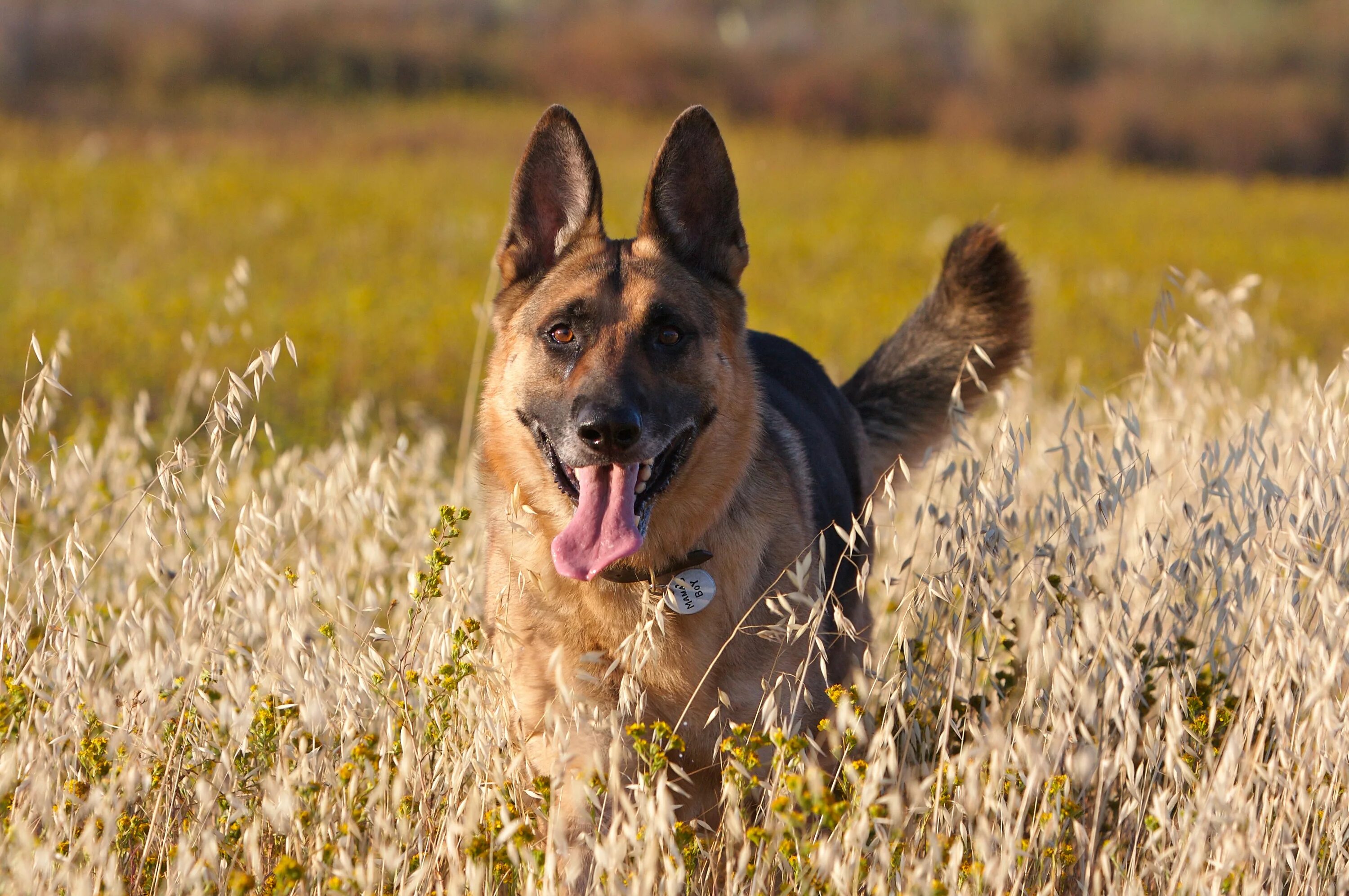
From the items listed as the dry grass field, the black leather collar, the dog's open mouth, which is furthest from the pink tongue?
the dry grass field

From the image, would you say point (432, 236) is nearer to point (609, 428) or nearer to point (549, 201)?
point (549, 201)

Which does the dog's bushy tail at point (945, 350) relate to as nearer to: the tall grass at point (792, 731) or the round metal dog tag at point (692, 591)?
the tall grass at point (792, 731)

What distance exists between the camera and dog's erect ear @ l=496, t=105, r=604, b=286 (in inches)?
137

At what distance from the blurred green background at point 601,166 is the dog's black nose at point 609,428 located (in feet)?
5.53

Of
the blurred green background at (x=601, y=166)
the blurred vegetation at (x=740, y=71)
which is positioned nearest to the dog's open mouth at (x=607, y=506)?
the blurred green background at (x=601, y=166)

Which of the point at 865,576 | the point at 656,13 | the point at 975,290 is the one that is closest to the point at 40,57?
the point at 656,13

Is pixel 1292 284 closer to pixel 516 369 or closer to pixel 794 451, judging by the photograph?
pixel 794 451

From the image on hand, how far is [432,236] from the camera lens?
12.5 metres

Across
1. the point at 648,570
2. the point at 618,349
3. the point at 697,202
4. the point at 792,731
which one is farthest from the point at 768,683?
the point at 697,202

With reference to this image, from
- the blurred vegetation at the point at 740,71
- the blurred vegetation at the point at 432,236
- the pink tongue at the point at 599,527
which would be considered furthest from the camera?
the blurred vegetation at the point at 740,71

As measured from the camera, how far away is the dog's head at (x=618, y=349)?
3066 millimetres

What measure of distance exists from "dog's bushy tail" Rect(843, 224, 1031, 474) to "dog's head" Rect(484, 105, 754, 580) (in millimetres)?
1269

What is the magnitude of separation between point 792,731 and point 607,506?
71cm

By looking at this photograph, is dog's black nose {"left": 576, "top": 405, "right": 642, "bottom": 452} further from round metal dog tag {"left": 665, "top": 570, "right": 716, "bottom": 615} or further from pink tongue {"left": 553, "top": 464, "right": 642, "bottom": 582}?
round metal dog tag {"left": 665, "top": 570, "right": 716, "bottom": 615}
